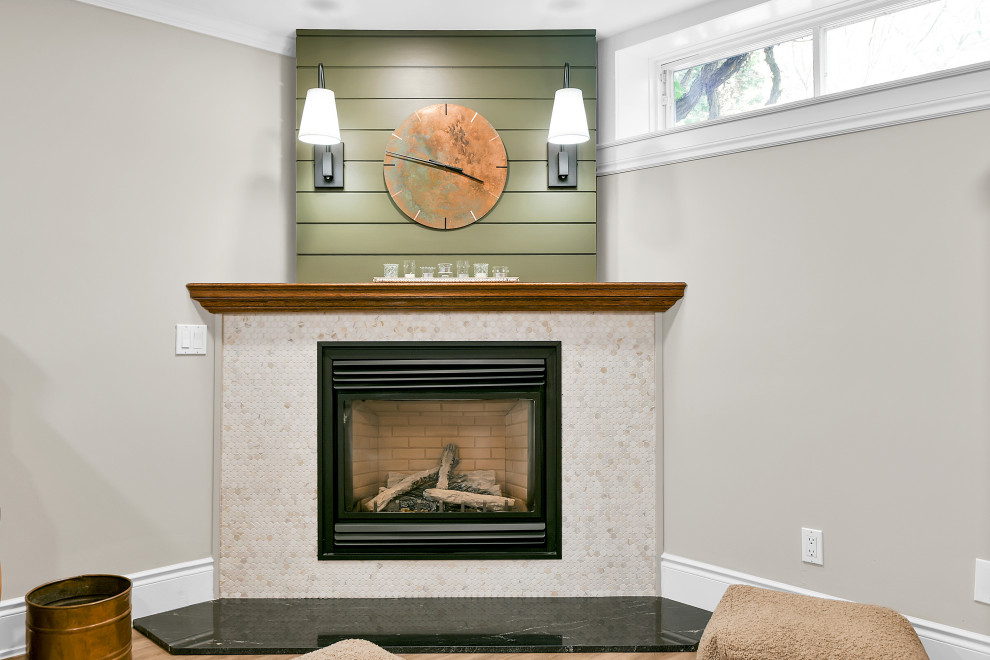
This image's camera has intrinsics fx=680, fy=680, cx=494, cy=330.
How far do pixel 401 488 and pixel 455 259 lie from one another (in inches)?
38.3

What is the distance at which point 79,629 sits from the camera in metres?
1.99

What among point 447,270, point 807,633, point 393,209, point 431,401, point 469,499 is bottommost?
point 807,633

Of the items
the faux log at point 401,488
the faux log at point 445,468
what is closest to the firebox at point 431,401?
the faux log at point 401,488

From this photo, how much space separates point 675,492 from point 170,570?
78.0 inches

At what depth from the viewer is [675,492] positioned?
2701mm

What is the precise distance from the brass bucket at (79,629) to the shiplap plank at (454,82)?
2.06 meters

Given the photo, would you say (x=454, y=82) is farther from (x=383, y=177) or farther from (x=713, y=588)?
(x=713, y=588)

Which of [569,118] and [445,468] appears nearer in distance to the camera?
[569,118]

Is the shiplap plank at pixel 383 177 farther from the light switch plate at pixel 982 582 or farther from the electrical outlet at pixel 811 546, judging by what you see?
the light switch plate at pixel 982 582

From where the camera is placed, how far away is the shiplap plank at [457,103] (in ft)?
9.36

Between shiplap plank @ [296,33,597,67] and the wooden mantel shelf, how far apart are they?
984 millimetres

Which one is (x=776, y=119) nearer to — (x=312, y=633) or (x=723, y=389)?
(x=723, y=389)

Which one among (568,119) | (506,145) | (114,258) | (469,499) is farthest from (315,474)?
(568,119)

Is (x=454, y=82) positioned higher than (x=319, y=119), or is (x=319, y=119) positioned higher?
(x=454, y=82)
